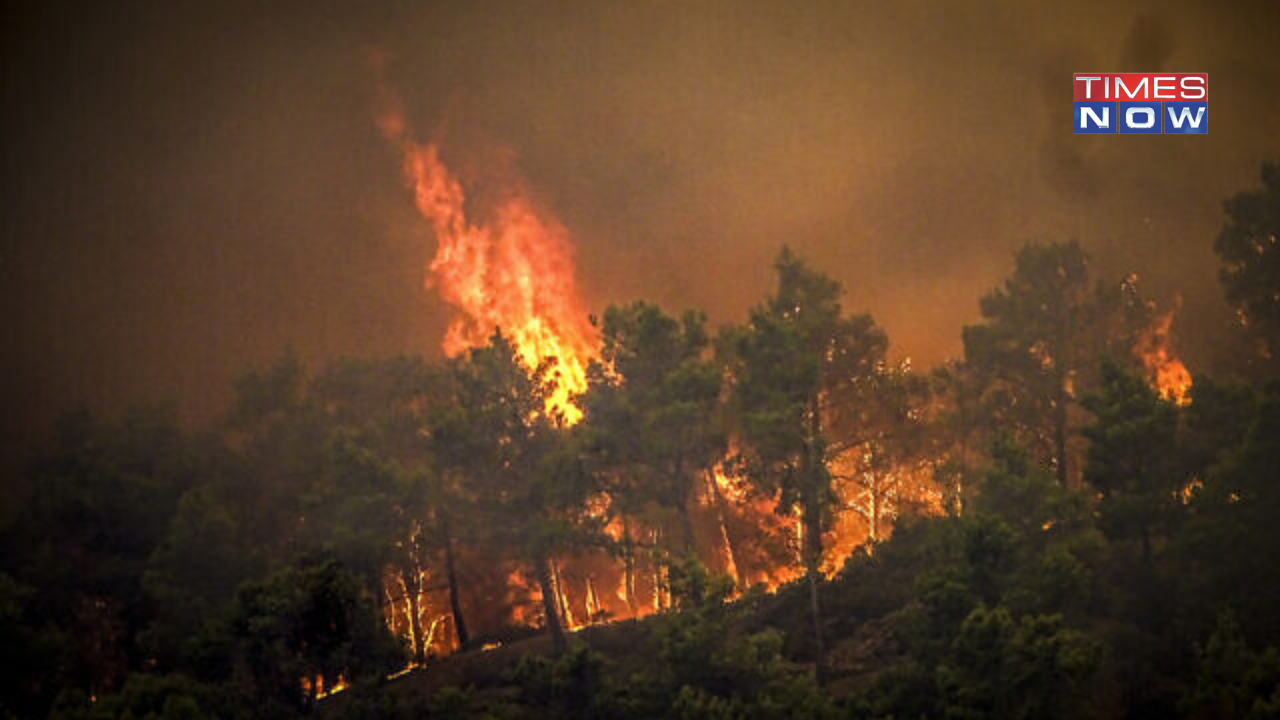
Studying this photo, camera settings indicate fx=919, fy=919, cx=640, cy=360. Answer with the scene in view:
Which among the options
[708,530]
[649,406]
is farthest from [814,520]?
[708,530]

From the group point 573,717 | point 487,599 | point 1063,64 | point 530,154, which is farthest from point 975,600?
point 1063,64

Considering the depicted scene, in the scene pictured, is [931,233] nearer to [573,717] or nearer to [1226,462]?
[1226,462]

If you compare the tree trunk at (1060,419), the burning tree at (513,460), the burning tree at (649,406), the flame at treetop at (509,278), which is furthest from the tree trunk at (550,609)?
the flame at treetop at (509,278)

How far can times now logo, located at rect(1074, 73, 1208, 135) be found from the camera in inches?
3243

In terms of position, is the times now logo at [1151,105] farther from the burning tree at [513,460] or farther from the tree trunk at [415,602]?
the tree trunk at [415,602]

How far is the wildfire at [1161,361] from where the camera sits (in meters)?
43.1

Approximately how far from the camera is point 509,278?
75125mm

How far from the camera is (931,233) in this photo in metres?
88.1

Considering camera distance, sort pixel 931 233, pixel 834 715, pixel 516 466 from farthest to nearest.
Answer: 1. pixel 931 233
2. pixel 516 466
3. pixel 834 715

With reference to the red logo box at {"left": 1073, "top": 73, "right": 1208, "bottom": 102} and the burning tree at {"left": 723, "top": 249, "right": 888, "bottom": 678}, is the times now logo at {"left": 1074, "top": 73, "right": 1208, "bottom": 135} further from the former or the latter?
the burning tree at {"left": 723, "top": 249, "right": 888, "bottom": 678}

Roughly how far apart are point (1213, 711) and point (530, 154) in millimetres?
94618

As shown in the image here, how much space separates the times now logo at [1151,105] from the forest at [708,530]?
4183 cm

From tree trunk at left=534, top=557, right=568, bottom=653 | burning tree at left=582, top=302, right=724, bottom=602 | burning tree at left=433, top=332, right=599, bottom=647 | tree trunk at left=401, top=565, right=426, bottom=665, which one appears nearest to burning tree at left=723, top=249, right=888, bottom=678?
burning tree at left=582, top=302, right=724, bottom=602

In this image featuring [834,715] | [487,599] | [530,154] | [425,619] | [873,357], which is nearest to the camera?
[834,715]
